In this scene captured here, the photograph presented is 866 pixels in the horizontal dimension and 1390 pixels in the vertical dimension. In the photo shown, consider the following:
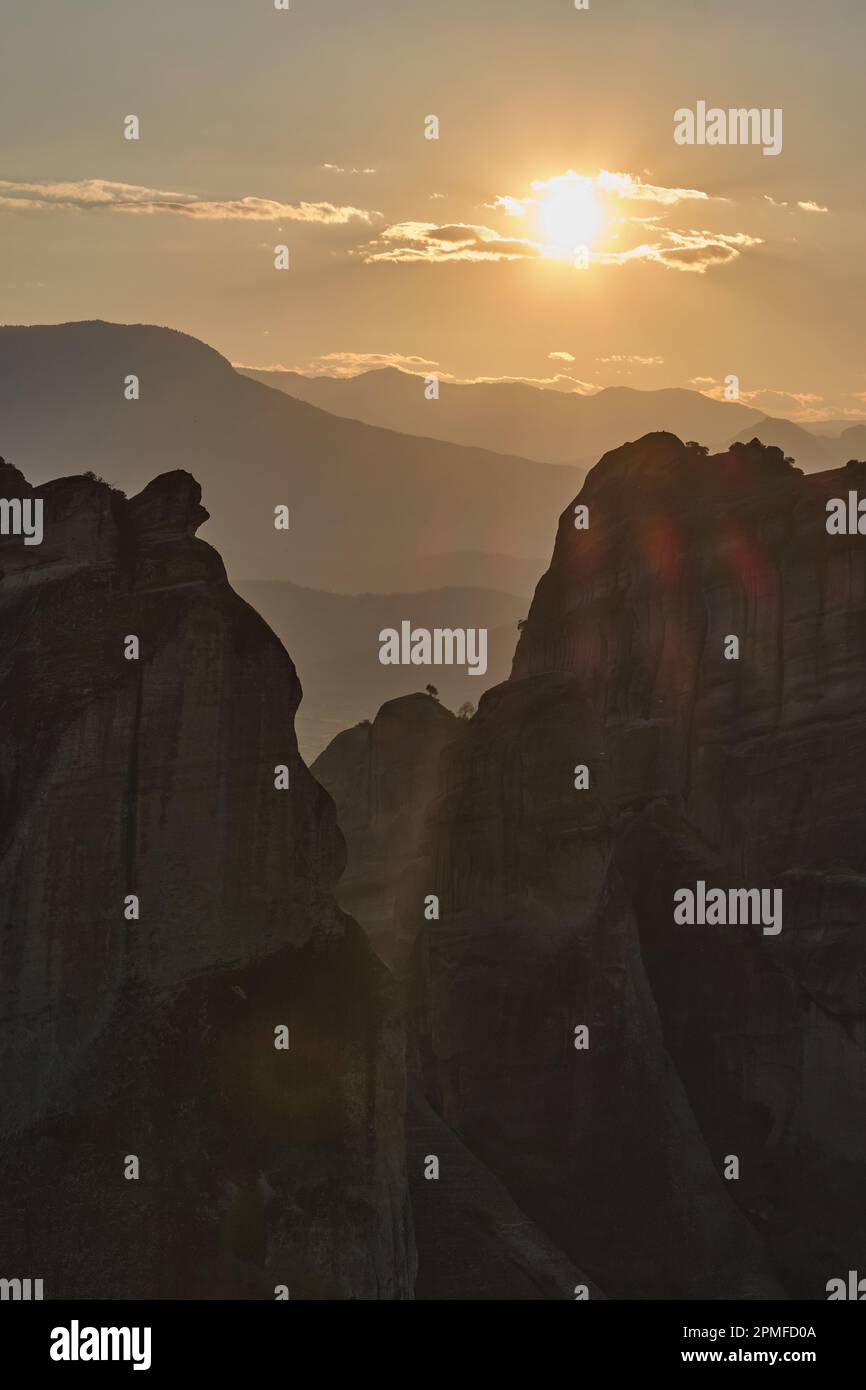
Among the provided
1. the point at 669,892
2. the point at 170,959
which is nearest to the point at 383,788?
the point at 669,892

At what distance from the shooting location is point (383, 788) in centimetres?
12288

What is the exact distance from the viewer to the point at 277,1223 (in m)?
69.4

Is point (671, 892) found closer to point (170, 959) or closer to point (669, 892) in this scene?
point (669, 892)

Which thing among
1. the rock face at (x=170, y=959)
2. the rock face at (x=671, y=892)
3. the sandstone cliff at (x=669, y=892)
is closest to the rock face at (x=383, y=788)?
the sandstone cliff at (x=669, y=892)

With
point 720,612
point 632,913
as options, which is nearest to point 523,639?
point 720,612

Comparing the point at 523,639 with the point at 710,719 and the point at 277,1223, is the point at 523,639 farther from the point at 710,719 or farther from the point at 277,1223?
the point at 277,1223

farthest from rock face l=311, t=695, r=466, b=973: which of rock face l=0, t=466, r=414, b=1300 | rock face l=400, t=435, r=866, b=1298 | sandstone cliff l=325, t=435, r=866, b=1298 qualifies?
rock face l=0, t=466, r=414, b=1300

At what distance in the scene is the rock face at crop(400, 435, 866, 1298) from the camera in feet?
286

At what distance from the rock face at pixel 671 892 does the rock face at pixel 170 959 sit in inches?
581

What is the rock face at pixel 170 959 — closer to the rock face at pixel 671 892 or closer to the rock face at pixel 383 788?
the rock face at pixel 671 892

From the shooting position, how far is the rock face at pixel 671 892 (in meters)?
87.1

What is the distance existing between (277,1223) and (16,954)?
9.58 m
